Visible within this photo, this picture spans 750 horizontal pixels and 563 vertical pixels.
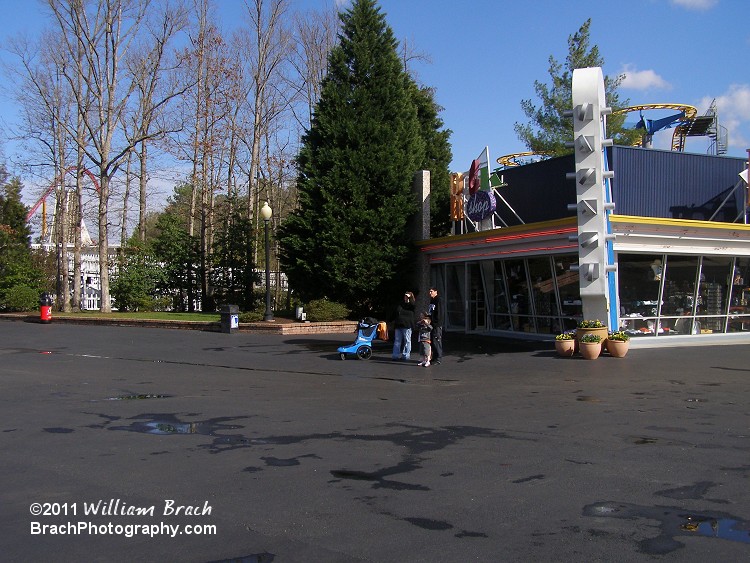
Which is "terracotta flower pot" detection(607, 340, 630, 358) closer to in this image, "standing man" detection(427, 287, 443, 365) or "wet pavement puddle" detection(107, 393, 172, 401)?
"standing man" detection(427, 287, 443, 365)

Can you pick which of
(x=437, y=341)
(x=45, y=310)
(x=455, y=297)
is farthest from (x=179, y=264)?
(x=437, y=341)

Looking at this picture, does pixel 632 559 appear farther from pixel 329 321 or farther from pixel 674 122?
pixel 674 122

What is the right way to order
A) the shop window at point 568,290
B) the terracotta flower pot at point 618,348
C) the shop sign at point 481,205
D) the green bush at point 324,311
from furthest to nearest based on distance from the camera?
the green bush at point 324,311 → the shop sign at point 481,205 → the shop window at point 568,290 → the terracotta flower pot at point 618,348

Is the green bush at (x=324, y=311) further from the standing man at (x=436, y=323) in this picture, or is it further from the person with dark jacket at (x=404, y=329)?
the standing man at (x=436, y=323)

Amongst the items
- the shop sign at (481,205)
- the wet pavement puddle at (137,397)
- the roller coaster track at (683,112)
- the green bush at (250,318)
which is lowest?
the wet pavement puddle at (137,397)

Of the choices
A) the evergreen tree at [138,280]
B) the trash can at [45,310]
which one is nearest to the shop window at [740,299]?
the evergreen tree at [138,280]

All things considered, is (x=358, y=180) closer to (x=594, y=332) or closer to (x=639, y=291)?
(x=639, y=291)

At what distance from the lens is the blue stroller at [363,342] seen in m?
17.6

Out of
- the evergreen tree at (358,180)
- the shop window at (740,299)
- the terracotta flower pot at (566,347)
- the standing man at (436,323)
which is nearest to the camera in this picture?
the standing man at (436,323)

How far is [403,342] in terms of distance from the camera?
1780 cm

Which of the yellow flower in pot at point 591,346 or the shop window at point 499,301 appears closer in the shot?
the yellow flower in pot at point 591,346

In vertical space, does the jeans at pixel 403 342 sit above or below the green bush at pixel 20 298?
below

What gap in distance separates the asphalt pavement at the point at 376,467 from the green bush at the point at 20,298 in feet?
77.3

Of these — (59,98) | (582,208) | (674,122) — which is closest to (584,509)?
(582,208)
